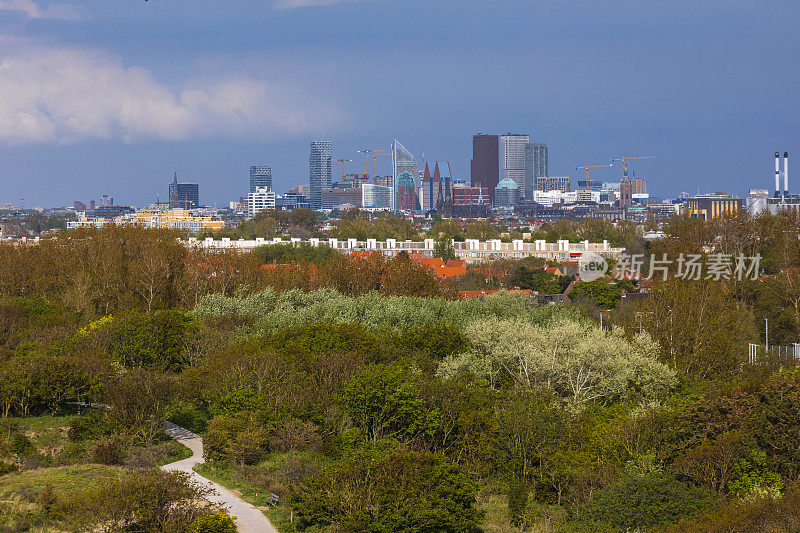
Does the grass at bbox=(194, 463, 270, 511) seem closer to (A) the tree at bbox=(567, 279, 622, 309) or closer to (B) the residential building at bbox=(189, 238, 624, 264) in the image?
(A) the tree at bbox=(567, 279, 622, 309)

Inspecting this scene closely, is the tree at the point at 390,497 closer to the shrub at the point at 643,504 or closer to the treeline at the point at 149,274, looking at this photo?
the shrub at the point at 643,504

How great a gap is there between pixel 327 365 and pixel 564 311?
1170cm

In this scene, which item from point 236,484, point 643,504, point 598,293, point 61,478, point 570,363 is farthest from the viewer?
point 598,293

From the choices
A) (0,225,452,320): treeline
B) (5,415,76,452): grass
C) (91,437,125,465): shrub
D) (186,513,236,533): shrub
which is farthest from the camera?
(0,225,452,320): treeline

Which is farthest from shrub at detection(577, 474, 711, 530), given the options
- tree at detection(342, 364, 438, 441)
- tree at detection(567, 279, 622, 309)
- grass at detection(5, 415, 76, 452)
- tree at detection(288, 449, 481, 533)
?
tree at detection(567, 279, 622, 309)

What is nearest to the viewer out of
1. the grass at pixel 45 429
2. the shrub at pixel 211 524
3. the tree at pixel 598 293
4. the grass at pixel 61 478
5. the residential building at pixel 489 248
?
the shrub at pixel 211 524

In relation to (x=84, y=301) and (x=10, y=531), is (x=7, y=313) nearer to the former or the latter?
(x=84, y=301)

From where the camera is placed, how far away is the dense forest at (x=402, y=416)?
54.2 feet

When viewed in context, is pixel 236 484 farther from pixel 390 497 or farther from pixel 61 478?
pixel 390 497

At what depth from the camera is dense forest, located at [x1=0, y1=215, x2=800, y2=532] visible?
16531 mm

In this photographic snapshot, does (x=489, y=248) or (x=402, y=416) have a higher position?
(x=489, y=248)

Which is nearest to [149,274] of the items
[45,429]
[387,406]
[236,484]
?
[45,429]

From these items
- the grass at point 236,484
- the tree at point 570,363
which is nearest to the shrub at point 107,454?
the grass at point 236,484

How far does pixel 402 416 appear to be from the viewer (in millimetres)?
21172
